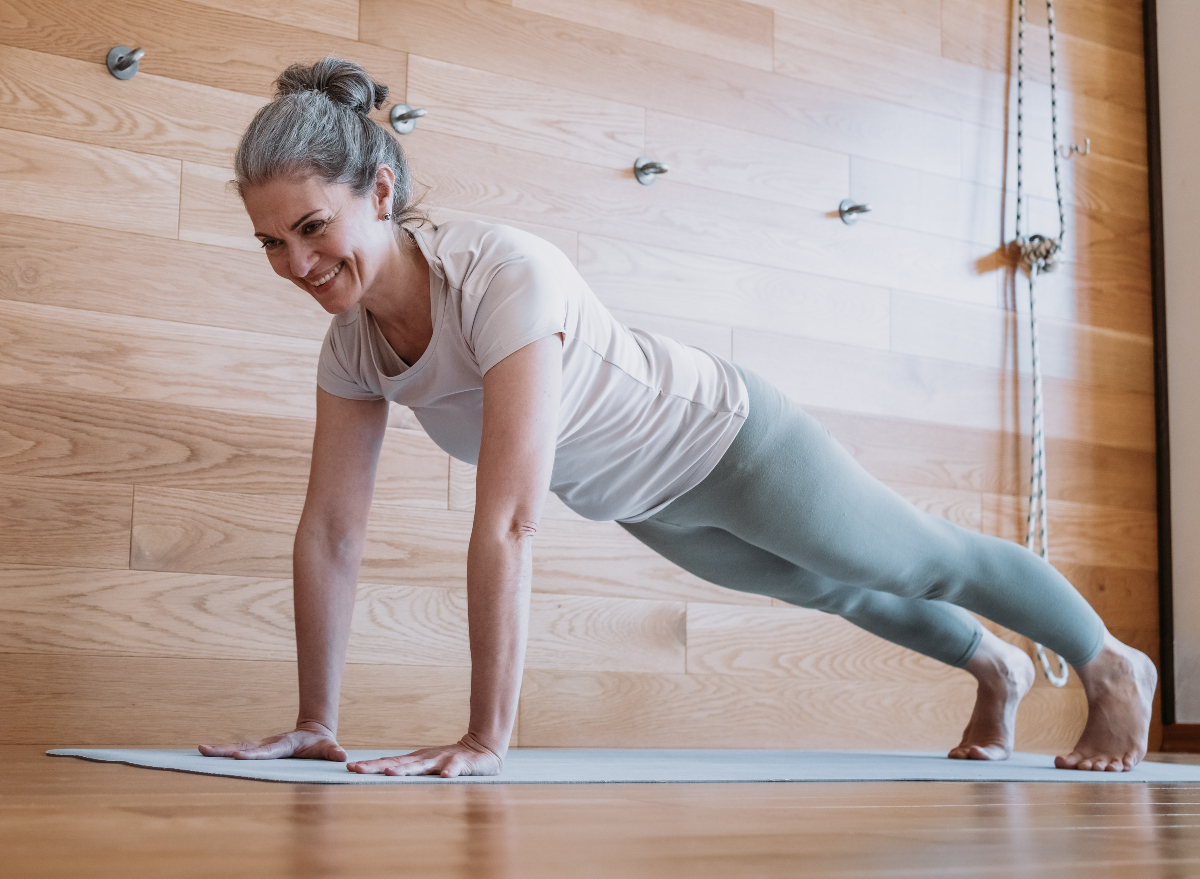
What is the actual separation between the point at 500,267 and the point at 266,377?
75cm

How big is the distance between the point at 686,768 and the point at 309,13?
1406 mm

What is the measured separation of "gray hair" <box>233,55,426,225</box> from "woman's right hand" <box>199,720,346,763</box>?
624mm

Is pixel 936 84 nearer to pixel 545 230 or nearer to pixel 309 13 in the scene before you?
pixel 545 230

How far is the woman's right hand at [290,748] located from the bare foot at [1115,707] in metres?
1.05

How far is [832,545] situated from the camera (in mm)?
1559

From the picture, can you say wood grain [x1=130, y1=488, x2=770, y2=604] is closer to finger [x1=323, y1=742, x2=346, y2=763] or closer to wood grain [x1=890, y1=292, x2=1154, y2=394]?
finger [x1=323, y1=742, x2=346, y2=763]

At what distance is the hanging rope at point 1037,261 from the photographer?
2545 millimetres

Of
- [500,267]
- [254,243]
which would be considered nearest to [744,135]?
[254,243]

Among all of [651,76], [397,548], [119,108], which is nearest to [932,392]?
[651,76]

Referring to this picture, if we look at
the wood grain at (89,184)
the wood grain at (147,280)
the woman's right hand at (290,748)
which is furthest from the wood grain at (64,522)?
the woman's right hand at (290,748)

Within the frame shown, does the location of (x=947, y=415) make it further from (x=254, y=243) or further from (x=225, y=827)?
(x=225, y=827)

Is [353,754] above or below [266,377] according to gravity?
below

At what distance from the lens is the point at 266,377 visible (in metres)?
1.95

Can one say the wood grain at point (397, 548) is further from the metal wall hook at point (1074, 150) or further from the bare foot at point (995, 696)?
the metal wall hook at point (1074, 150)
